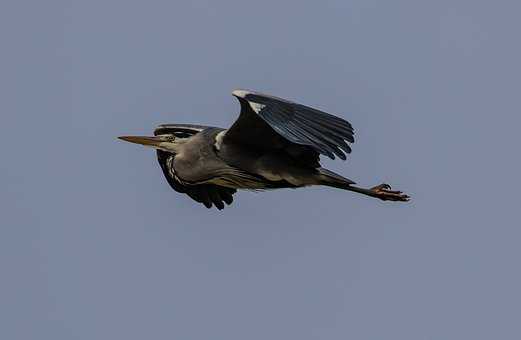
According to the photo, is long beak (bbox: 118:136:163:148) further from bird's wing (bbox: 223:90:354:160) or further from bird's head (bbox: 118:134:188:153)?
bird's wing (bbox: 223:90:354:160)

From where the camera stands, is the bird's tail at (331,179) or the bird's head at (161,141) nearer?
the bird's tail at (331,179)

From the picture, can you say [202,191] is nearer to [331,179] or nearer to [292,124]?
[331,179]

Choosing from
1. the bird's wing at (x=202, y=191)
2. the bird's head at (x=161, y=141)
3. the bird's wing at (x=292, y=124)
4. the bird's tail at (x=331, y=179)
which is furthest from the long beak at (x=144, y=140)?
the bird's tail at (x=331, y=179)

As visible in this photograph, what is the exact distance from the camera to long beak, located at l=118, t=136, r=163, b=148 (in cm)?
1127

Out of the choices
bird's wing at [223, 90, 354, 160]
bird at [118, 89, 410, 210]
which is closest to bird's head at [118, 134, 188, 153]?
bird at [118, 89, 410, 210]

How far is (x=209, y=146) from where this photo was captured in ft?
35.1

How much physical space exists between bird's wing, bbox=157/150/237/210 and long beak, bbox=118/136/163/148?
14cm

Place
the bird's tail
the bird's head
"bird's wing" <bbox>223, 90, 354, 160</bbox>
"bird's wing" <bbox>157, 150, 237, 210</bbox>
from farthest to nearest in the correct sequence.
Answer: "bird's wing" <bbox>157, 150, 237, 210</bbox> < the bird's head < the bird's tail < "bird's wing" <bbox>223, 90, 354, 160</bbox>

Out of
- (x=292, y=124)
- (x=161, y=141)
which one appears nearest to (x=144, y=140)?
(x=161, y=141)

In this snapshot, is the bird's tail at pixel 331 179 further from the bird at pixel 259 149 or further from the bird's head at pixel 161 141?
the bird's head at pixel 161 141

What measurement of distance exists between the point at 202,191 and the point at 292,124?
81.3 inches

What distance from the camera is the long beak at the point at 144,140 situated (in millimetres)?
11266

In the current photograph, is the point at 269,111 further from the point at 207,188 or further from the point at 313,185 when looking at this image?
the point at 207,188

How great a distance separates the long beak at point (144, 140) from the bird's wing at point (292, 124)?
1142 millimetres
